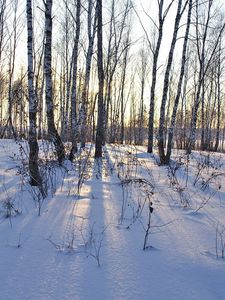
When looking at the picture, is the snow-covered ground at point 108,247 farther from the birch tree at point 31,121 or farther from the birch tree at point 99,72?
the birch tree at point 99,72

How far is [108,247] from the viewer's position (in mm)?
2873

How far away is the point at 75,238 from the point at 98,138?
22.4 ft

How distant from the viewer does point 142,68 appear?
32.4 meters

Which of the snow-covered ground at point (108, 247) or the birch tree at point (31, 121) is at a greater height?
the birch tree at point (31, 121)

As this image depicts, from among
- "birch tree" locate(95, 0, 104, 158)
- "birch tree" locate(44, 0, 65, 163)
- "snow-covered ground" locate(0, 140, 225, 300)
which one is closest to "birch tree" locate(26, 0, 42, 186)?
"snow-covered ground" locate(0, 140, 225, 300)

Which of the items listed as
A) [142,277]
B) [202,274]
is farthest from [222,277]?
[142,277]

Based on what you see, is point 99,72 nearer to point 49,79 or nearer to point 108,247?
point 49,79

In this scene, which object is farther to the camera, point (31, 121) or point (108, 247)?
point (31, 121)

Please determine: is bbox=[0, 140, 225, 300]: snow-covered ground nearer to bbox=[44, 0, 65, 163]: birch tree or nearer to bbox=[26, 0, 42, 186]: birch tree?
bbox=[26, 0, 42, 186]: birch tree

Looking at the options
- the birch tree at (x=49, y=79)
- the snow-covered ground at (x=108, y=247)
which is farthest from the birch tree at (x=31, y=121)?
the birch tree at (x=49, y=79)

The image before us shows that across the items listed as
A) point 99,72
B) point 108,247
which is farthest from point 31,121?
point 99,72

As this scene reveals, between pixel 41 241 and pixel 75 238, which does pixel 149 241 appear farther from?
pixel 41 241

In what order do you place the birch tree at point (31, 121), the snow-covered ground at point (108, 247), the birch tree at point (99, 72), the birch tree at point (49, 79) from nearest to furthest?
1. the snow-covered ground at point (108, 247)
2. the birch tree at point (31, 121)
3. the birch tree at point (49, 79)
4. the birch tree at point (99, 72)

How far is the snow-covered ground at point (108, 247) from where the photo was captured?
220cm
